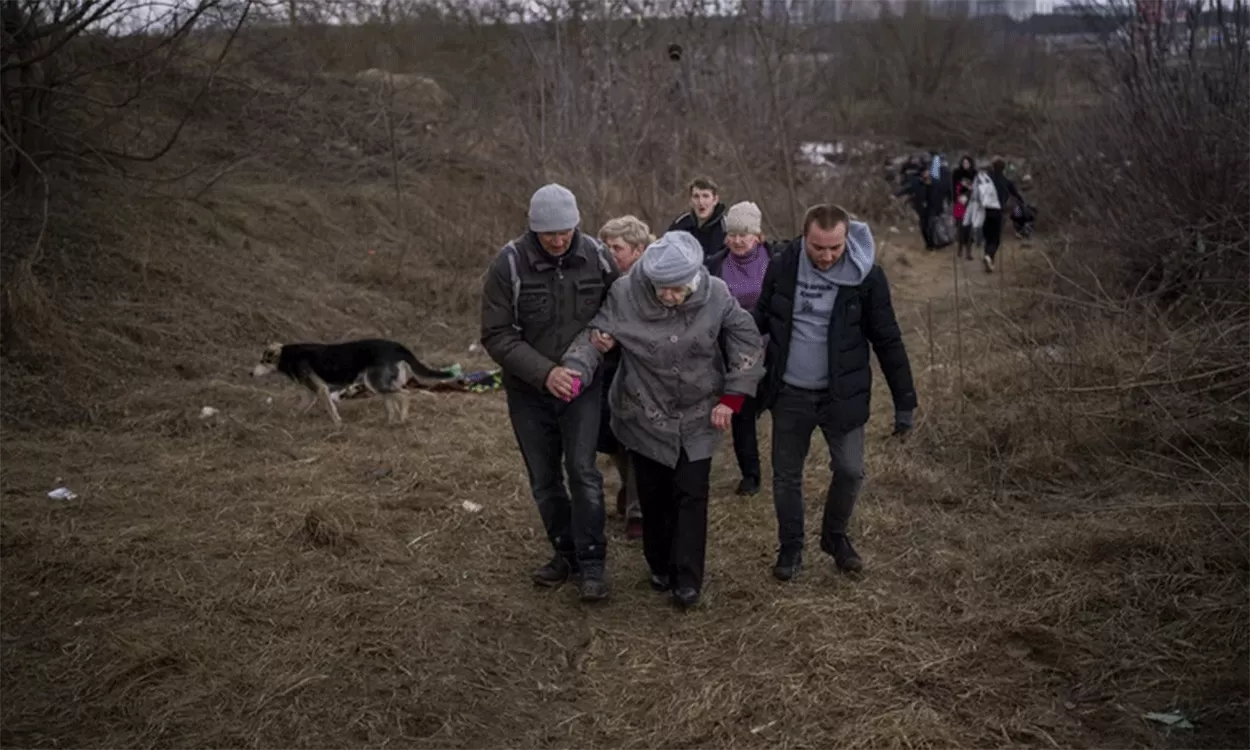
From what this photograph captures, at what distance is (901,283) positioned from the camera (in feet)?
52.6

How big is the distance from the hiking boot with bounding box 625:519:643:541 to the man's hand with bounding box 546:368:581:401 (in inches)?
61.1

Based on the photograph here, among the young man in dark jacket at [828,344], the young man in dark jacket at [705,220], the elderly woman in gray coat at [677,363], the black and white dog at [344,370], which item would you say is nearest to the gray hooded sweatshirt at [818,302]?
the young man in dark jacket at [828,344]

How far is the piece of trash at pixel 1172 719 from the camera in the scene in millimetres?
4195

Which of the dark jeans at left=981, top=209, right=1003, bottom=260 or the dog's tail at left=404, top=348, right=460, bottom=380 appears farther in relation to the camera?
the dark jeans at left=981, top=209, right=1003, bottom=260

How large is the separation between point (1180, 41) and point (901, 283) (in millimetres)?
5568

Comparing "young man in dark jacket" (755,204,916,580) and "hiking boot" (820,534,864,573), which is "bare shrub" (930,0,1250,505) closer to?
"hiking boot" (820,534,864,573)

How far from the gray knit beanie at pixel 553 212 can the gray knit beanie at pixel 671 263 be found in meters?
0.37

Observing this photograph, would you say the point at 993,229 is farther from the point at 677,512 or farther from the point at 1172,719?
the point at 1172,719

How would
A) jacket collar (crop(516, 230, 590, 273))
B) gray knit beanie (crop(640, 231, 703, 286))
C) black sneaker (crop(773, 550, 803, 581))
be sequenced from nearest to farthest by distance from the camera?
gray knit beanie (crop(640, 231, 703, 286)) → jacket collar (crop(516, 230, 590, 273)) → black sneaker (crop(773, 550, 803, 581))

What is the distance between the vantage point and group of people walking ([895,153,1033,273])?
16641mm

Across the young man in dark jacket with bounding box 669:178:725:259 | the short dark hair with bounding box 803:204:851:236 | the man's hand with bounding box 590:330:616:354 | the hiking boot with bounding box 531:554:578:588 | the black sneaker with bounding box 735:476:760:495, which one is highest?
the short dark hair with bounding box 803:204:851:236

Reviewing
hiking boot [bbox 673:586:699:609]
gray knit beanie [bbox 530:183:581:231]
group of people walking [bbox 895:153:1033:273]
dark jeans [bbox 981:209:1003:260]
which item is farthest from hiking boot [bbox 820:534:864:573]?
dark jeans [bbox 981:209:1003:260]

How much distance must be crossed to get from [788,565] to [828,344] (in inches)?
44.8

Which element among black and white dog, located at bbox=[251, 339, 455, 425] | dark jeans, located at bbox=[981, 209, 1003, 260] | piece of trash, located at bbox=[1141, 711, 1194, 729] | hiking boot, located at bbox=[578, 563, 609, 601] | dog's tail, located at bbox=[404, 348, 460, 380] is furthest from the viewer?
dark jeans, located at bbox=[981, 209, 1003, 260]
